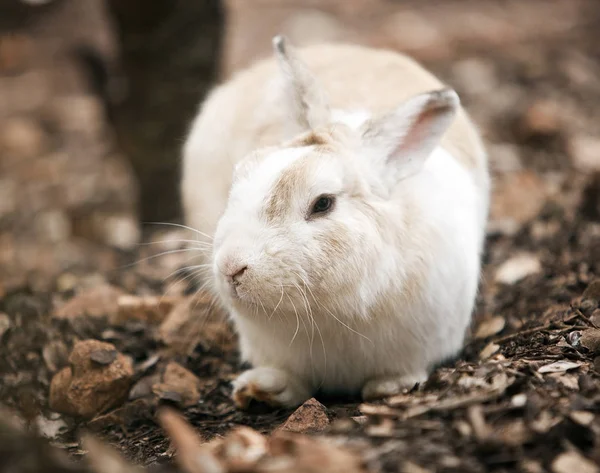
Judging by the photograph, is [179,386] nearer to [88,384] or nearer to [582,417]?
[88,384]

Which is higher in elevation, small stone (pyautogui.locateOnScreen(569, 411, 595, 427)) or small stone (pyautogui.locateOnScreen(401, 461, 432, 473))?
small stone (pyautogui.locateOnScreen(401, 461, 432, 473))

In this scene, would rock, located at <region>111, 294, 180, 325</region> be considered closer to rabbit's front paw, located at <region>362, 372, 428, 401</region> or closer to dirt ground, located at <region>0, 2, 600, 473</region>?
dirt ground, located at <region>0, 2, 600, 473</region>

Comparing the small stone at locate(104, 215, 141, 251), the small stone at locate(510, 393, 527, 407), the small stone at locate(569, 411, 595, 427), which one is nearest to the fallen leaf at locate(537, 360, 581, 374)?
the small stone at locate(510, 393, 527, 407)

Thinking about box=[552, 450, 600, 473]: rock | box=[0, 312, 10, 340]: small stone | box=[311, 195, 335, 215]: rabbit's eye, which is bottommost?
box=[552, 450, 600, 473]: rock

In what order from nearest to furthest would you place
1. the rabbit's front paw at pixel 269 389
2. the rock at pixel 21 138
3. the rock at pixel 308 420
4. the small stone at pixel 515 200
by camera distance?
the rock at pixel 308 420
the rabbit's front paw at pixel 269 389
the small stone at pixel 515 200
the rock at pixel 21 138

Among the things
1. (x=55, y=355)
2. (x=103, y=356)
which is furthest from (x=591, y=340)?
(x=55, y=355)

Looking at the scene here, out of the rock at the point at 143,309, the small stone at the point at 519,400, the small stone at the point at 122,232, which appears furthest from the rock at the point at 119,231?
the small stone at the point at 519,400

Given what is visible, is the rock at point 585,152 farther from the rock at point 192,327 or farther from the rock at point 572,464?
the rock at point 572,464
